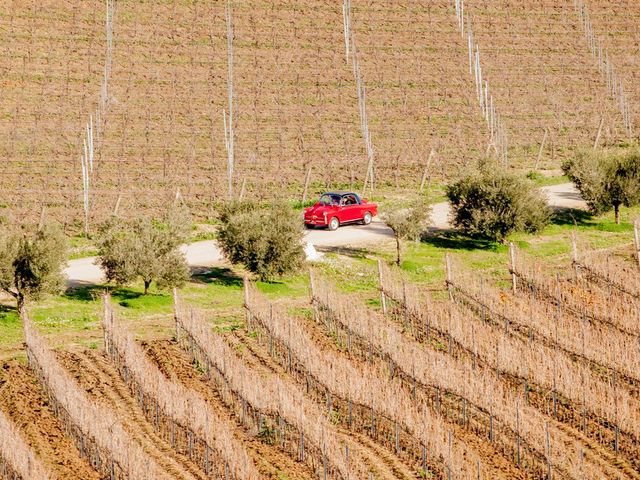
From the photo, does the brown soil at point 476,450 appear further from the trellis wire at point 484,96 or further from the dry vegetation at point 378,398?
the trellis wire at point 484,96

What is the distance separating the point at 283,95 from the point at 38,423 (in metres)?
35.0

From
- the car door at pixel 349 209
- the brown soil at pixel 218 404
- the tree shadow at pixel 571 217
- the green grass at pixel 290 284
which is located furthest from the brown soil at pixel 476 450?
the tree shadow at pixel 571 217

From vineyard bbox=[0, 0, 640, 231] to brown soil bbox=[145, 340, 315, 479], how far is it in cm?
1495

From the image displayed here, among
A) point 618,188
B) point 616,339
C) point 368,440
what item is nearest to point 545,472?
point 368,440

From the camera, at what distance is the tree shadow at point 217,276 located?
32.0 m

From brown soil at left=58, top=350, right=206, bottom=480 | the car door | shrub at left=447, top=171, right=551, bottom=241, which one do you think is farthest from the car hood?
brown soil at left=58, top=350, right=206, bottom=480

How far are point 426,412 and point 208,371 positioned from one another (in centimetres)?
654

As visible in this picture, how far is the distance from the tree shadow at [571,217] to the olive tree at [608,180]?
1.91 feet

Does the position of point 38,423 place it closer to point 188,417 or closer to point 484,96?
point 188,417

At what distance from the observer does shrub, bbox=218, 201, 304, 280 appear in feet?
103

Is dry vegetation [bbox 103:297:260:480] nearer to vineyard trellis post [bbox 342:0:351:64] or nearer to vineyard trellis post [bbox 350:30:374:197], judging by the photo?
vineyard trellis post [bbox 350:30:374:197]

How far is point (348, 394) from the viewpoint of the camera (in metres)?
21.2

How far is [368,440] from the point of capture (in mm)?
20234

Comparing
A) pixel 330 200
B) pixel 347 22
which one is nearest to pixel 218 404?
pixel 330 200
